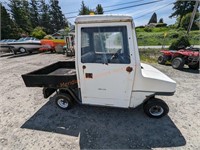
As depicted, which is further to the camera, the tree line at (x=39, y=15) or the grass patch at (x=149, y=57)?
the tree line at (x=39, y=15)

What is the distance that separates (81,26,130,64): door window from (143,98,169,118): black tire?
1087 millimetres

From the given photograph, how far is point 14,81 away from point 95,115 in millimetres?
4264

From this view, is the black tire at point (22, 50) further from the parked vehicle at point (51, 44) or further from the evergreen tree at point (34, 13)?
the evergreen tree at point (34, 13)

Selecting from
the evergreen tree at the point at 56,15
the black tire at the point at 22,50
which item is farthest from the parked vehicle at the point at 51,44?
the evergreen tree at the point at 56,15

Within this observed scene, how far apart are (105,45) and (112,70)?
21.6 inches

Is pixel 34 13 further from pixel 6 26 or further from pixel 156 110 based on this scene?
pixel 156 110

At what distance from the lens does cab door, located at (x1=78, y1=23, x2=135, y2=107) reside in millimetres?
2770

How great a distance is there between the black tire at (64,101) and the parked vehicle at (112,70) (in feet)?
1.33

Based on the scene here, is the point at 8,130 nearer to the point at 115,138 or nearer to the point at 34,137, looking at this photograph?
the point at 34,137

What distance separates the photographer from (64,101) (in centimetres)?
362

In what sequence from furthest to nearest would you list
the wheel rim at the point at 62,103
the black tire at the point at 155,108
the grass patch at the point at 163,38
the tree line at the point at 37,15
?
the tree line at the point at 37,15 → the grass patch at the point at 163,38 → the wheel rim at the point at 62,103 → the black tire at the point at 155,108

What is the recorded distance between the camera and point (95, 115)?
343 centimetres

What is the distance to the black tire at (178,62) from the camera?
7.04m

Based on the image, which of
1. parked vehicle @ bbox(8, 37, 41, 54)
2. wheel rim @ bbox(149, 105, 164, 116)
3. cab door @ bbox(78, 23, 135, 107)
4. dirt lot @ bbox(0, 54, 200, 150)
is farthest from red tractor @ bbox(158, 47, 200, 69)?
parked vehicle @ bbox(8, 37, 41, 54)
